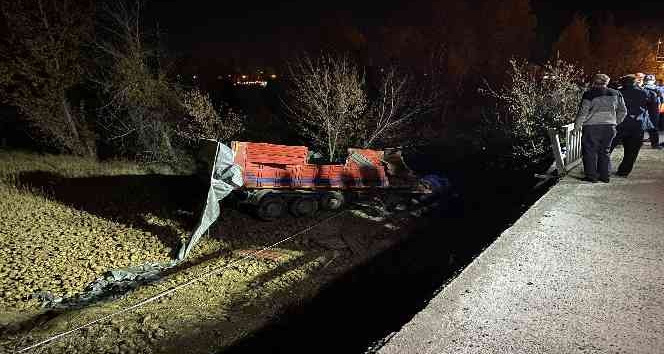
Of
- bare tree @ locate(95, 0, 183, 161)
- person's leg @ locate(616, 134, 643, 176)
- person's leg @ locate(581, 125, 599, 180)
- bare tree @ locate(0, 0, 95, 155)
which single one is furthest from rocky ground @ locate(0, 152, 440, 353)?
person's leg @ locate(616, 134, 643, 176)

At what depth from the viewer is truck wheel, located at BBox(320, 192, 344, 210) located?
1044cm

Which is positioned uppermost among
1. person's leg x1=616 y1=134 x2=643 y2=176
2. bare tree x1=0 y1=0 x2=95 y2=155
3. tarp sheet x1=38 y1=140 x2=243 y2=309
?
bare tree x1=0 y1=0 x2=95 y2=155

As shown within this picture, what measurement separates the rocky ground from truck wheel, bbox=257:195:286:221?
0.23 metres

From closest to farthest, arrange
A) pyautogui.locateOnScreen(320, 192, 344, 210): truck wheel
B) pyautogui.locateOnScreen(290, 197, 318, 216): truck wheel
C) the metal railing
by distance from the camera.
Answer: the metal railing → pyautogui.locateOnScreen(290, 197, 318, 216): truck wheel → pyautogui.locateOnScreen(320, 192, 344, 210): truck wheel

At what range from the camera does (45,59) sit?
42.2ft

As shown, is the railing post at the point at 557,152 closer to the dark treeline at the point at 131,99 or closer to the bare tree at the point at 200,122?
the dark treeline at the point at 131,99

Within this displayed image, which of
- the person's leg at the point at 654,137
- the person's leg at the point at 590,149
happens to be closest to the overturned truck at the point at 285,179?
the person's leg at the point at 654,137

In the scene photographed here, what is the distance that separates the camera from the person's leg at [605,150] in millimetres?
5453

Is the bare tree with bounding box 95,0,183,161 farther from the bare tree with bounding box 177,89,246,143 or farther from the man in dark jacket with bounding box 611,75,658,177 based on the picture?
the man in dark jacket with bounding box 611,75,658,177

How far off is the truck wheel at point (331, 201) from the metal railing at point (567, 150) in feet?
17.7

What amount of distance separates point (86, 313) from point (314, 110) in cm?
1281

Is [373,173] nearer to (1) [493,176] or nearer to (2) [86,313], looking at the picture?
(1) [493,176]

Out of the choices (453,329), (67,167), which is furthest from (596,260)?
(67,167)

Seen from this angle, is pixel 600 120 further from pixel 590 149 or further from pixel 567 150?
pixel 567 150
